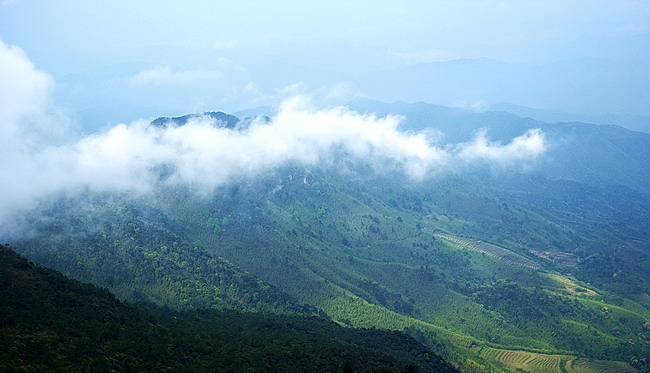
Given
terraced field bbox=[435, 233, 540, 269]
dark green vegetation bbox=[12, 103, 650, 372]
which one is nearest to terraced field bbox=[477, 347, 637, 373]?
dark green vegetation bbox=[12, 103, 650, 372]

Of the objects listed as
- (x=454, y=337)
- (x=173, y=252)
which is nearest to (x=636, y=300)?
(x=454, y=337)

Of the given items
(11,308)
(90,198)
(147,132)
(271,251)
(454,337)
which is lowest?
(454,337)

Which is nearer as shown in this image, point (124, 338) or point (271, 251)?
point (124, 338)

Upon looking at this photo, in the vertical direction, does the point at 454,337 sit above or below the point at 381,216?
below

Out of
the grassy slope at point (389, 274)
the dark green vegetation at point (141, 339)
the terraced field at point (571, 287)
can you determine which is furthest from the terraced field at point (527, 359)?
the terraced field at point (571, 287)

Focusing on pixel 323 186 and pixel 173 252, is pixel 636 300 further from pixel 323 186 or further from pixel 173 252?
pixel 173 252

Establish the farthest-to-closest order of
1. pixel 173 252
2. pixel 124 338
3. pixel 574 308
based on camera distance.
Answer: pixel 574 308
pixel 173 252
pixel 124 338

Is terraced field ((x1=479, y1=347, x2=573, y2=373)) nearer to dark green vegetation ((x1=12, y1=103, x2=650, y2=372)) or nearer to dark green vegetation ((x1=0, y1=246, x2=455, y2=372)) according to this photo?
dark green vegetation ((x1=12, y1=103, x2=650, y2=372))
